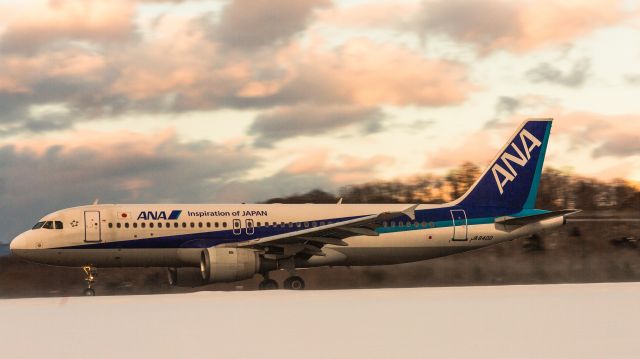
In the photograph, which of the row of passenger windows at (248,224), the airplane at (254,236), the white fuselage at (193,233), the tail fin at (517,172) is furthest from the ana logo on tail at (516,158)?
the row of passenger windows at (248,224)

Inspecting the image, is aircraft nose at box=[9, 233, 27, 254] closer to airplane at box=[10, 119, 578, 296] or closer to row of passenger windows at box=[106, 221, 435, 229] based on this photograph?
airplane at box=[10, 119, 578, 296]

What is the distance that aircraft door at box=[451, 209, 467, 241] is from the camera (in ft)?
122

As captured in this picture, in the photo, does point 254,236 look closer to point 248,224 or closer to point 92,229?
point 248,224

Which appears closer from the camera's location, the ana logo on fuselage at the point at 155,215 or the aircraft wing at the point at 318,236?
the aircraft wing at the point at 318,236

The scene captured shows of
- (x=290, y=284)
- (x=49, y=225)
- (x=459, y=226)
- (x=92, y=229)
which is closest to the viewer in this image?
(x=92, y=229)

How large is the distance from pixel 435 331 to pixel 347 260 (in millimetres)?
21792

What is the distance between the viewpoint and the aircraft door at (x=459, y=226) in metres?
37.2

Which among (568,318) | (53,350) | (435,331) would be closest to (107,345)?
(53,350)

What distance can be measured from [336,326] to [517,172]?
2569 centimetres

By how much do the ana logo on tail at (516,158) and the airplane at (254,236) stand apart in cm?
180

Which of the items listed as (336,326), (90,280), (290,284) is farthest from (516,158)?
(336,326)

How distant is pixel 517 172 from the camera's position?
1545 inches

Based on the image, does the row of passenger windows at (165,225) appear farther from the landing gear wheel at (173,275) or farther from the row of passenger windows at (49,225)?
the landing gear wheel at (173,275)

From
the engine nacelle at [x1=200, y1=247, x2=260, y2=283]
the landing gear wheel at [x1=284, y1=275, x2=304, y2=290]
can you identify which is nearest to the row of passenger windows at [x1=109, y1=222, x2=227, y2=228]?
the engine nacelle at [x1=200, y1=247, x2=260, y2=283]
